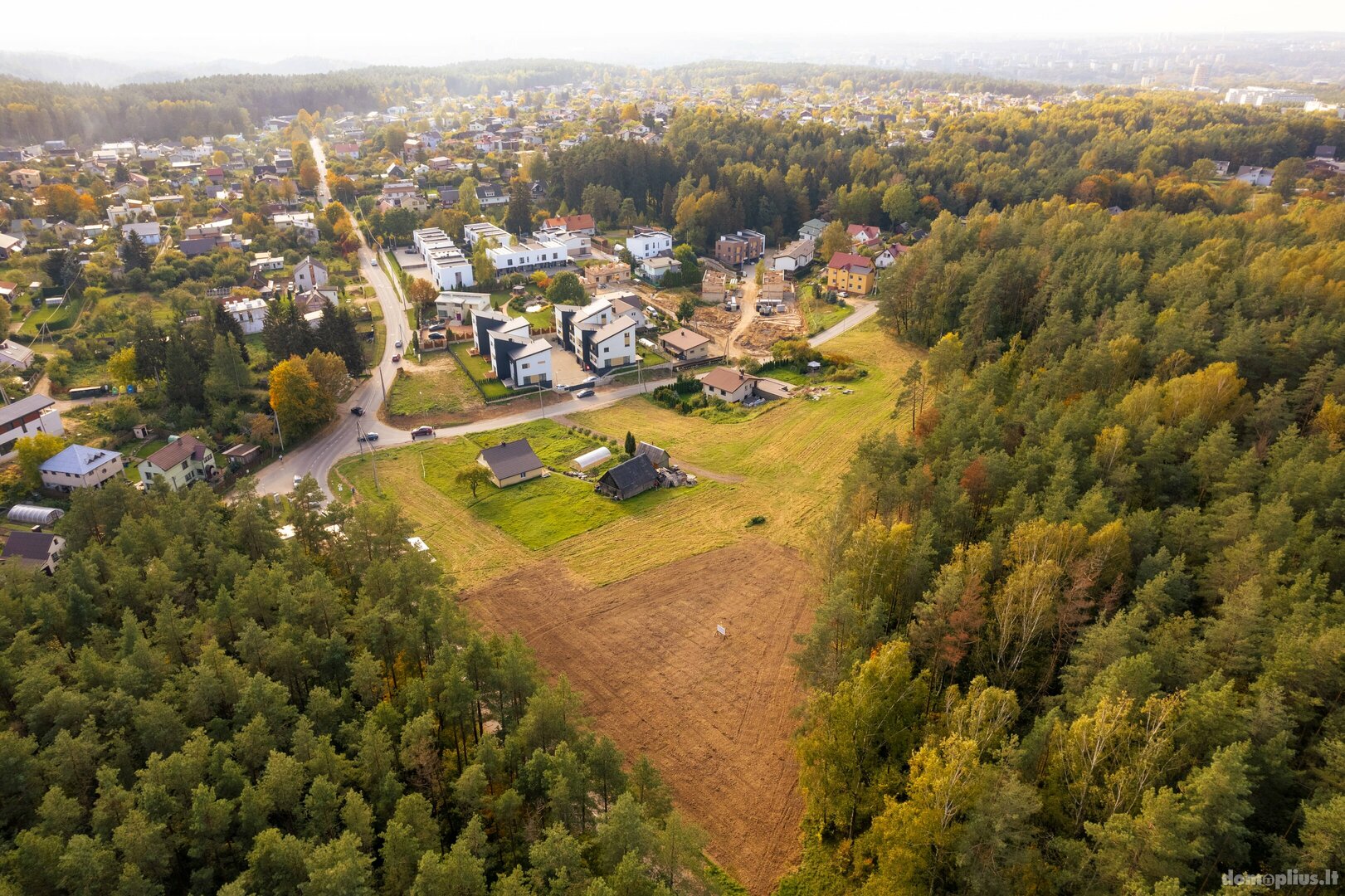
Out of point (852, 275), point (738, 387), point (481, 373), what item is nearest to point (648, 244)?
point (852, 275)

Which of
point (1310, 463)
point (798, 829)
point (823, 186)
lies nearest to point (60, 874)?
point (798, 829)

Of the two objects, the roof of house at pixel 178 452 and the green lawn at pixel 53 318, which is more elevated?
the green lawn at pixel 53 318

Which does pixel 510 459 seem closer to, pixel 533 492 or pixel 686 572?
pixel 533 492

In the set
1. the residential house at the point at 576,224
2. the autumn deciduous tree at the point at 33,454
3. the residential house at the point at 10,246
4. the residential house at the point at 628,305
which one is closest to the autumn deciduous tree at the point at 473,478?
the residential house at the point at 628,305

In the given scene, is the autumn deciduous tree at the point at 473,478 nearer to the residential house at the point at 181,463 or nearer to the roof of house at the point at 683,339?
the residential house at the point at 181,463

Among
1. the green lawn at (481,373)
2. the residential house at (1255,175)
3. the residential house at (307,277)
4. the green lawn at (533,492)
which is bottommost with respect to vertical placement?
the green lawn at (533,492)

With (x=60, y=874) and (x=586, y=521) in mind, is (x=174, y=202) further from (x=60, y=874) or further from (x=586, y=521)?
(x=60, y=874)
